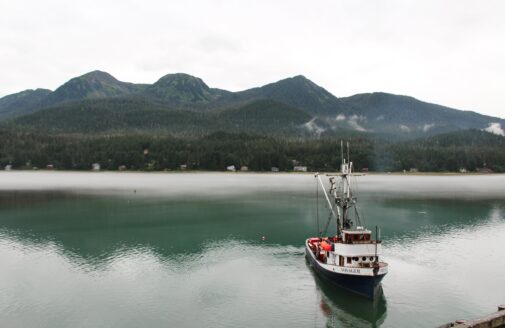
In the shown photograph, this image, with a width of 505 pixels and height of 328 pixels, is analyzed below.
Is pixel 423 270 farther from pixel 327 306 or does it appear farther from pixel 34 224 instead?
pixel 34 224

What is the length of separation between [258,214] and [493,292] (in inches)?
2328

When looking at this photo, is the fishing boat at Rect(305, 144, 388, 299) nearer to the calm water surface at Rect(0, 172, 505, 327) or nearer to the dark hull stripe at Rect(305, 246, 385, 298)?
the dark hull stripe at Rect(305, 246, 385, 298)

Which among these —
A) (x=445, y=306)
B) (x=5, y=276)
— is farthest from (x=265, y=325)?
(x=5, y=276)

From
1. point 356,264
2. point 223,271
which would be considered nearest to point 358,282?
point 356,264

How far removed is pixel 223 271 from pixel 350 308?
17547mm

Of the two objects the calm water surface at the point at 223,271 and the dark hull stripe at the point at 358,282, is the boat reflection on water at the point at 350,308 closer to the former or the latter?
the calm water surface at the point at 223,271

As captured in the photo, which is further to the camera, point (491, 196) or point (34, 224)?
point (491, 196)

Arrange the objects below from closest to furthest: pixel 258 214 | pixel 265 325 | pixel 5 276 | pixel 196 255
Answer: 1. pixel 265 325
2. pixel 5 276
3. pixel 196 255
4. pixel 258 214

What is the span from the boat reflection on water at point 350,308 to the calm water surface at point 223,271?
11 cm

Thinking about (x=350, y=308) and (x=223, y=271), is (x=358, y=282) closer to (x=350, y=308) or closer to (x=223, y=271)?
(x=350, y=308)

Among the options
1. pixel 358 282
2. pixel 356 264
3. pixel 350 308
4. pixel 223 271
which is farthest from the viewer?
pixel 223 271

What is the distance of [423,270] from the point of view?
52.0 meters

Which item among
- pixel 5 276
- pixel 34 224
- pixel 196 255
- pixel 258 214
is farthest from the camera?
pixel 258 214

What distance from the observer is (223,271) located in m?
51.5
